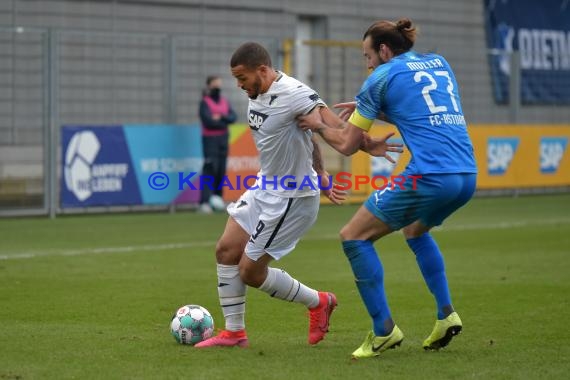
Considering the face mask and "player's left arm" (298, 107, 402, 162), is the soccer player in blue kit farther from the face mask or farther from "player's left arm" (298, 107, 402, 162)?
the face mask

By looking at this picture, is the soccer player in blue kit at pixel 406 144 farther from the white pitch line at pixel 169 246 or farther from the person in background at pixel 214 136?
the person in background at pixel 214 136

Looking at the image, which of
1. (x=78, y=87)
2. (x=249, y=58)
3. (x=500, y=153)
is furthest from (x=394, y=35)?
(x=500, y=153)

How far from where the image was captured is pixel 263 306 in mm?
9391

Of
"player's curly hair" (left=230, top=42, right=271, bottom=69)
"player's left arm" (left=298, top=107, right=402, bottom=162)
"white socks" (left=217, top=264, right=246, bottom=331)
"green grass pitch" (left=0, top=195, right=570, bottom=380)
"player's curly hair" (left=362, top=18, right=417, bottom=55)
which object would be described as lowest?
"green grass pitch" (left=0, top=195, right=570, bottom=380)

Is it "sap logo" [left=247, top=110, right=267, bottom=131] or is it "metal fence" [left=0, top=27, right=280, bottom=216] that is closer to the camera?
"sap logo" [left=247, top=110, right=267, bottom=131]

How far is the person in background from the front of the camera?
63.5 feet

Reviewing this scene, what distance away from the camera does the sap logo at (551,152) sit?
2434 cm

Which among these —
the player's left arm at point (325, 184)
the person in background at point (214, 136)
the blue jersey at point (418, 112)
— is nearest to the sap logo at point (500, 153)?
the person in background at point (214, 136)

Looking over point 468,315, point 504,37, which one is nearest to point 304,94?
point 468,315

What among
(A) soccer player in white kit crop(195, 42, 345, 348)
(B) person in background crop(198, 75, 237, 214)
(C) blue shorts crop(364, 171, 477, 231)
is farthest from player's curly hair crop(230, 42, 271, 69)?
(B) person in background crop(198, 75, 237, 214)

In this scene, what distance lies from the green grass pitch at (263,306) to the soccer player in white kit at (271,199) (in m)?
0.29

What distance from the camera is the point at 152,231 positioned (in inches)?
639

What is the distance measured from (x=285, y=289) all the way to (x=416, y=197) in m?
1.20

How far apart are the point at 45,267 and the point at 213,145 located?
7871 millimetres
